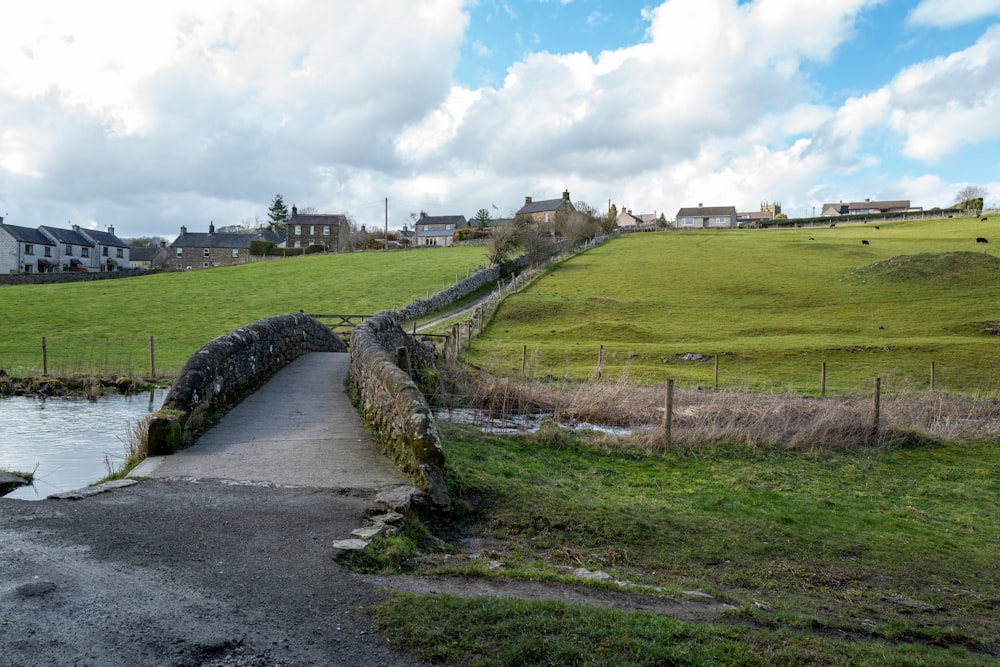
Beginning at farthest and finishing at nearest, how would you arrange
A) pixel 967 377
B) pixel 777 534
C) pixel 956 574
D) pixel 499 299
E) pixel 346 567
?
pixel 499 299, pixel 967 377, pixel 777 534, pixel 956 574, pixel 346 567

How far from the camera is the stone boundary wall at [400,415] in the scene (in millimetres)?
8922

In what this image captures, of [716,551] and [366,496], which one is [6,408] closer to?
[366,496]

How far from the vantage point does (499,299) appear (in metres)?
44.6

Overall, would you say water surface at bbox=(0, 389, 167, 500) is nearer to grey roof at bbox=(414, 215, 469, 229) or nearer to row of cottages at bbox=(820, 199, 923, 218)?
grey roof at bbox=(414, 215, 469, 229)

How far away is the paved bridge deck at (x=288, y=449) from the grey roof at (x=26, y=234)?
8311cm

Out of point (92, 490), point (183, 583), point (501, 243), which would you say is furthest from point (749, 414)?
point (501, 243)

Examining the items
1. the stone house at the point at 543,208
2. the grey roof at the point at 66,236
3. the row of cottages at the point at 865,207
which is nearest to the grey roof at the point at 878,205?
the row of cottages at the point at 865,207

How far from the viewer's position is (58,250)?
85938 mm

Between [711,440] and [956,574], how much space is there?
22.6 ft

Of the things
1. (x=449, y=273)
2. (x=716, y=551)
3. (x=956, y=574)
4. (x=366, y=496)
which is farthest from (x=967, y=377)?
(x=449, y=273)

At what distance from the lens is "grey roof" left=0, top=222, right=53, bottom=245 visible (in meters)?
78.9

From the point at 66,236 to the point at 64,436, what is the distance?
8893 cm

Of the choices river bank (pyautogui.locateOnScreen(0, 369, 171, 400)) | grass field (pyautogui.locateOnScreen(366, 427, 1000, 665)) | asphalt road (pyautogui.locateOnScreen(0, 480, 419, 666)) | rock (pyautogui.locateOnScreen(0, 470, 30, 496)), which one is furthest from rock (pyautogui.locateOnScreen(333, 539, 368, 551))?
river bank (pyautogui.locateOnScreen(0, 369, 171, 400))

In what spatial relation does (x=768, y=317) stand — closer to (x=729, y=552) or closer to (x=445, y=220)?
(x=729, y=552)
